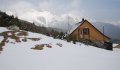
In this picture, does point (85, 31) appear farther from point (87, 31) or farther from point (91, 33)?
point (91, 33)

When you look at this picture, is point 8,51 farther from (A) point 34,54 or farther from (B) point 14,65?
(B) point 14,65

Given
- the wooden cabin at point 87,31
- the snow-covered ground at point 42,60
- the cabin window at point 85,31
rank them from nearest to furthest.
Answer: the snow-covered ground at point 42,60 < the wooden cabin at point 87,31 < the cabin window at point 85,31

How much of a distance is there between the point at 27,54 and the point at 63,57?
2612 mm

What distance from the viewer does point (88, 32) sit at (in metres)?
45.2

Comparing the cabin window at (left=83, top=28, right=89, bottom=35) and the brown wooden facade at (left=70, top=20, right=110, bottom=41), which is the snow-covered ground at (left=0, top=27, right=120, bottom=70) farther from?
the cabin window at (left=83, top=28, right=89, bottom=35)

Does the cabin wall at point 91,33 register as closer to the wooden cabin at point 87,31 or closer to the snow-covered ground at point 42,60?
the wooden cabin at point 87,31

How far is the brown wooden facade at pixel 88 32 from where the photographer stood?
147 feet

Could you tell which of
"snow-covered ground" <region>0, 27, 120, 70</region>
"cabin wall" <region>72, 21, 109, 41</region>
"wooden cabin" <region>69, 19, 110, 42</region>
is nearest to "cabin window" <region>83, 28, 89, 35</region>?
"wooden cabin" <region>69, 19, 110, 42</region>

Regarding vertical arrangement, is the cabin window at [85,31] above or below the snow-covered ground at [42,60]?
above

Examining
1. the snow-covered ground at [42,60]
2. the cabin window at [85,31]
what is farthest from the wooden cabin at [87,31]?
the snow-covered ground at [42,60]

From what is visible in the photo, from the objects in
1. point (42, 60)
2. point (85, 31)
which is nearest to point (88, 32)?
point (85, 31)

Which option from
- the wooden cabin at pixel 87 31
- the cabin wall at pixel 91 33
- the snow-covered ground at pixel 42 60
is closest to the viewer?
the snow-covered ground at pixel 42 60

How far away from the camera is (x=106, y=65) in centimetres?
1545

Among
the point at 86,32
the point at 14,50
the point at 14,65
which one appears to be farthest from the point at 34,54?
the point at 86,32
